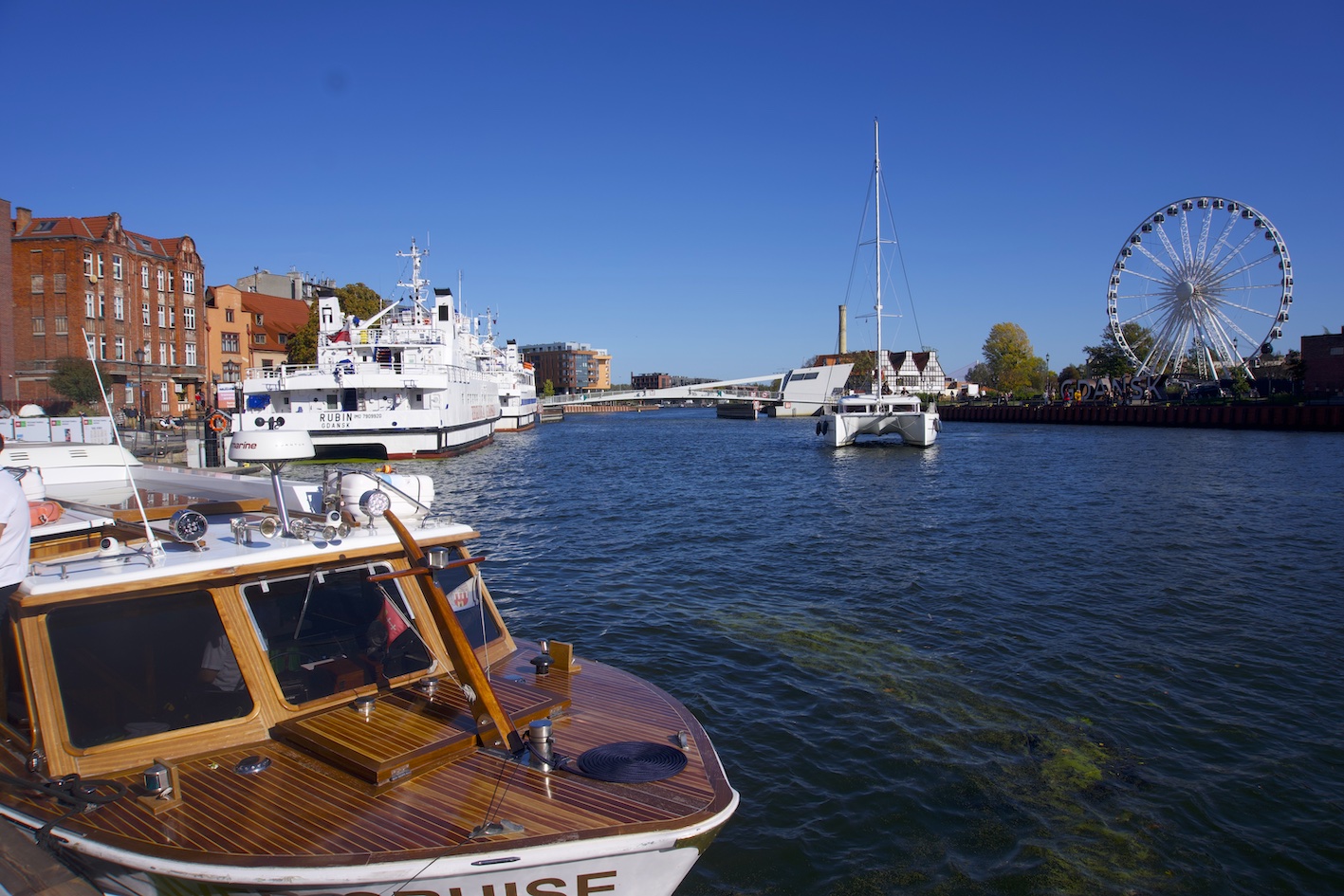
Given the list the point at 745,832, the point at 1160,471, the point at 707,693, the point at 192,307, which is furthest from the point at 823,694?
the point at 192,307

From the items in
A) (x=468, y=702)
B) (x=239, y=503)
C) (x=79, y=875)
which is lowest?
(x=79, y=875)

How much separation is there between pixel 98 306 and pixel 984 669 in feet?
188

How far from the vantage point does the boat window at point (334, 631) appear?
547cm

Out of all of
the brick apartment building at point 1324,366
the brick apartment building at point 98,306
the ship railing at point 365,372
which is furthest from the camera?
the brick apartment building at point 1324,366

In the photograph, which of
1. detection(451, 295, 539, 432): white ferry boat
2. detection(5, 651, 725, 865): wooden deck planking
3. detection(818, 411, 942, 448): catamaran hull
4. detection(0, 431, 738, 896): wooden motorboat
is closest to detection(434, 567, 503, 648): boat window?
detection(0, 431, 738, 896): wooden motorboat

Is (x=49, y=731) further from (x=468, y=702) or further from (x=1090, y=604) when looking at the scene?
(x=1090, y=604)

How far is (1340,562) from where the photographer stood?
56.7ft

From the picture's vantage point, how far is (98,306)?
4978 cm

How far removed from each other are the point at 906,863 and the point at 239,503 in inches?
265

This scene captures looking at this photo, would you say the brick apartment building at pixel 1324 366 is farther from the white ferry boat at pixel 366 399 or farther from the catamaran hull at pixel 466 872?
the catamaran hull at pixel 466 872

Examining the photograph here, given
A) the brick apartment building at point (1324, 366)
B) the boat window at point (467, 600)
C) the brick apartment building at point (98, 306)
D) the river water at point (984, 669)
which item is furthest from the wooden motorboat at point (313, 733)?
the brick apartment building at point (1324, 366)

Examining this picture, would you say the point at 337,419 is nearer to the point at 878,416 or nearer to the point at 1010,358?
the point at 878,416

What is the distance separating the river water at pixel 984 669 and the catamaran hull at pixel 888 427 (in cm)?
2265

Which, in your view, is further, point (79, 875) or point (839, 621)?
point (839, 621)
